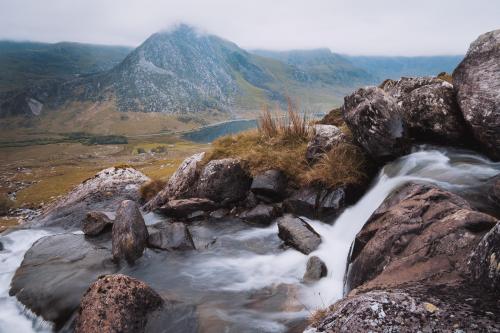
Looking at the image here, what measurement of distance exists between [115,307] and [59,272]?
5.92 m

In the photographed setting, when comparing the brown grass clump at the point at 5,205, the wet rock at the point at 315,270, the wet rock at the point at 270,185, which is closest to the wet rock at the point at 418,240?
the wet rock at the point at 315,270

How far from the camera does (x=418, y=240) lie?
24.8 feet

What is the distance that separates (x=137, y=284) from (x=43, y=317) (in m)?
3.90

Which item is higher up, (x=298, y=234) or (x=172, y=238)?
(x=298, y=234)

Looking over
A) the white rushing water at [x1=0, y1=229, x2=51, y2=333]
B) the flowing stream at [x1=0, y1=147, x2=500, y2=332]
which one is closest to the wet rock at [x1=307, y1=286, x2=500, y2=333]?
→ the flowing stream at [x1=0, y1=147, x2=500, y2=332]

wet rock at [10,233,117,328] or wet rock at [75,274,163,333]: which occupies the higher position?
wet rock at [75,274,163,333]

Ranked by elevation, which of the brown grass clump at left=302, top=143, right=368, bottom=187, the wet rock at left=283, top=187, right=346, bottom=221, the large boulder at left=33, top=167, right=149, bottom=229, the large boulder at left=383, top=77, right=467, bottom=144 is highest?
the large boulder at left=383, top=77, right=467, bottom=144

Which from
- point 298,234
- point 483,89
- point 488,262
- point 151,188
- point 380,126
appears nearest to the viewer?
point 488,262

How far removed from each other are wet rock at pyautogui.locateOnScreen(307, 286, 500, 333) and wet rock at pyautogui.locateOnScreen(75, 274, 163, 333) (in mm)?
5310

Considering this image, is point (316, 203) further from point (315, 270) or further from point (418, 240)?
point (418, 240)

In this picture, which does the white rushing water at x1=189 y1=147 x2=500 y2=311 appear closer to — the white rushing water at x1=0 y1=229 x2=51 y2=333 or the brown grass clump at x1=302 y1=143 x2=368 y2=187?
the brown grass clump at x1=302 y1=143 x2=368 y2=187

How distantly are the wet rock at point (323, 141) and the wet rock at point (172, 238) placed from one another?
667 centimetres

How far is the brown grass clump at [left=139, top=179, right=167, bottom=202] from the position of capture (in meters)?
23.5

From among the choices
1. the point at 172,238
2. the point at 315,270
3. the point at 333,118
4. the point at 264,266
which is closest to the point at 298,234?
the point at 264,266
